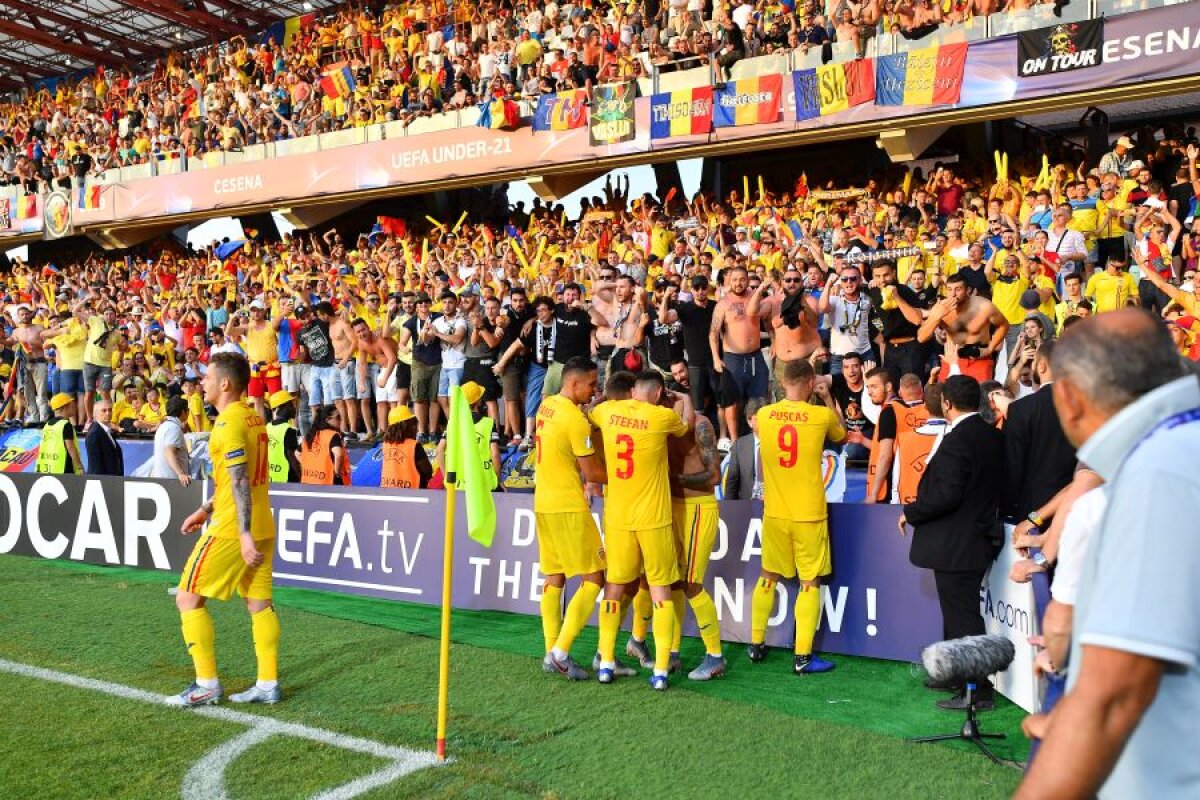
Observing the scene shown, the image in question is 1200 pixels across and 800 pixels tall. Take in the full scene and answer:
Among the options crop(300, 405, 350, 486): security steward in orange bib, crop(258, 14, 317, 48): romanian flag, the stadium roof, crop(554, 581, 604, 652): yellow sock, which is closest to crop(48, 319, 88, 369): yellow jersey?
crop(300, 405, 350, 486): security steward in orange bib

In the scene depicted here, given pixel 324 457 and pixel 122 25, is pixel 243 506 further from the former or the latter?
pixel 122 25

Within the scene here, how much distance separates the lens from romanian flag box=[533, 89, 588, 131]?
1942 centimetres

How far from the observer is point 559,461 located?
663 centimetres

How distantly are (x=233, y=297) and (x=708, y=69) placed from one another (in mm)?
10296

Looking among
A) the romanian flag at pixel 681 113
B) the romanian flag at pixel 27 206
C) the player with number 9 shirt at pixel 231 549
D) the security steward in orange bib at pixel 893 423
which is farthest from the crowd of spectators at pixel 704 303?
the romanian flag at pixel 27 206

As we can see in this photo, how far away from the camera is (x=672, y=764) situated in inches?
193

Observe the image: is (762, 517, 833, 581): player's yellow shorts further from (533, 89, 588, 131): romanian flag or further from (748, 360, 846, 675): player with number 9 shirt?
(533, 89, 588, 131): romanian flag

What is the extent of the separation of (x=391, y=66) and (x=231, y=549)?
20614 millimetres

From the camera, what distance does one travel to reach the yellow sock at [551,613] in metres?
6.71

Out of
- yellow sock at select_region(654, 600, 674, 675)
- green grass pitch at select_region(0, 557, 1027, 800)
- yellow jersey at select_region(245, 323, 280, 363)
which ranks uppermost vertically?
yellow jersey at select_region(245, 323, 280, 363)

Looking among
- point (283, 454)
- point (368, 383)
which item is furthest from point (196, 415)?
point (283, 454)

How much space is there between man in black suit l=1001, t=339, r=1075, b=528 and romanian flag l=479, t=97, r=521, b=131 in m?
15.8

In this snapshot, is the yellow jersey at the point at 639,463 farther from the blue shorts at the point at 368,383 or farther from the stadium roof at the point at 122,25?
the stadium roof at the point at 122,25

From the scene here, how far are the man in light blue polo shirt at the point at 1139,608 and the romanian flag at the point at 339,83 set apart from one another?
1000 inches
